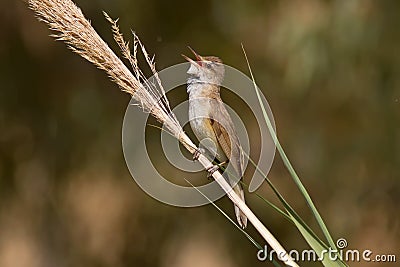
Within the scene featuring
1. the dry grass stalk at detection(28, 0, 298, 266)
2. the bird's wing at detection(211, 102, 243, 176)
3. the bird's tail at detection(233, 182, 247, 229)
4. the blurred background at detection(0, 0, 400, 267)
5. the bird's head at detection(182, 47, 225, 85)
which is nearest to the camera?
the dry grass stalk at detection(28, 0, 298, 266)

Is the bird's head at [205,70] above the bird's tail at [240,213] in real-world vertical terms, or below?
above

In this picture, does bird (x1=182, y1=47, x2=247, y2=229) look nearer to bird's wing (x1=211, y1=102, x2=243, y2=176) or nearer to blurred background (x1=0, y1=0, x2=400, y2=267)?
bird's wing (x1=211, y1=102, x2=243, y2=176)

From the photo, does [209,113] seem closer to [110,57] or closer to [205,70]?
[205,70]

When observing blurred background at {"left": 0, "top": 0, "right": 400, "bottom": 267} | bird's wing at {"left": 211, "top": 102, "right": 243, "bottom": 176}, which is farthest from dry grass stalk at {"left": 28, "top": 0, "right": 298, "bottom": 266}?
blurred background at {"left": 0, "top": 0, "right": 400, "bottom": 267}

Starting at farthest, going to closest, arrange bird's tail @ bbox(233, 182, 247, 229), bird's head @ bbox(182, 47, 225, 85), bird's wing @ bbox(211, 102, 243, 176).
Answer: bird's head @ bbox(182, 47, 225, 85) < bird's wing @ bbox(211, 102, 243, 176) < bird's tail @ bbox(233, 182, 247, 229)

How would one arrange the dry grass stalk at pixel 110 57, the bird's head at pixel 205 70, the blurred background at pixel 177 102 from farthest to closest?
the blurred background at pixel 177 102, the bird's head at pixel 205 70, the dry grass stalk at pixel 110 57

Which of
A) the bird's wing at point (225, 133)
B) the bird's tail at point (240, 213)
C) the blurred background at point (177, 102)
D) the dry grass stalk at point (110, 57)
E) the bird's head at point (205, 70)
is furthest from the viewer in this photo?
the blurred background at point (177, 102)

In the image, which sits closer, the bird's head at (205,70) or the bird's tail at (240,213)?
the bird's tail at (240,213)

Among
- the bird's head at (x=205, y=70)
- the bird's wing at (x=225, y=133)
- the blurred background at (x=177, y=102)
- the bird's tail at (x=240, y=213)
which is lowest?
the bird's tail at (x=240, y=213)

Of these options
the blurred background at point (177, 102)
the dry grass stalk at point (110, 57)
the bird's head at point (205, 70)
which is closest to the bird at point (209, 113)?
the bird's head at point (205, 70)

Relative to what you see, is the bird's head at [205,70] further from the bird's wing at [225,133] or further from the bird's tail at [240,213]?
the bird's tail at [240,213]
